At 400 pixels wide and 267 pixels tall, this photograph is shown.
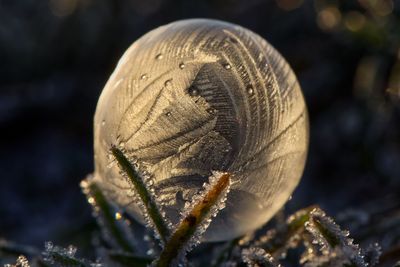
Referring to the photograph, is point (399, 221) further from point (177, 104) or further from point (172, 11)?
point (172, 11)

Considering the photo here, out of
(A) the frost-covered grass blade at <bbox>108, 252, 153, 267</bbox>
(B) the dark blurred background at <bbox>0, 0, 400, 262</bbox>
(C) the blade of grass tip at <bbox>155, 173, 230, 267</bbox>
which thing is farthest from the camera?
(B) the dark blurred background at <bbox>0, 0, 400, 262</bbox>

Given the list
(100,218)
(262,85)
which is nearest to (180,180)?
(262,85)

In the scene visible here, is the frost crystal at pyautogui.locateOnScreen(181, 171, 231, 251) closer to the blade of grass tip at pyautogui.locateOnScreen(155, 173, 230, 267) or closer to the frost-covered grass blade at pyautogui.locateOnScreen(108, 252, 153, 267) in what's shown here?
the blade of grass tip at pyautogui.locateOnScreen(155, 173, 230, 267)

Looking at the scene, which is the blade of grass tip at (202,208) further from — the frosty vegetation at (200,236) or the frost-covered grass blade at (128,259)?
the frost-covered grass blade at (128,259)

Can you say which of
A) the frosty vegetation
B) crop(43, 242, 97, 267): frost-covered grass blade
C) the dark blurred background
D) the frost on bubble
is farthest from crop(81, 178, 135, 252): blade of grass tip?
the dark blurred background

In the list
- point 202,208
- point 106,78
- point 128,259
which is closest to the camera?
point 202,208

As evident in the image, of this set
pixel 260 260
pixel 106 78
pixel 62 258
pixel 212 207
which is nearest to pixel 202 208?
pixel 212 207

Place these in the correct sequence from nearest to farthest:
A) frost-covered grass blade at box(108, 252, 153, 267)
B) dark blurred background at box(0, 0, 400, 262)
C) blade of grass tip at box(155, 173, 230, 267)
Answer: blade of grass tip at box(155, 173, 230, 267)
frost-covered grass blade at box(108, 252, 153, 267)
dark blurred background at box(0, 0, 400, 262)

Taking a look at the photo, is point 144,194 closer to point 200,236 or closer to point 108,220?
point 200,236
